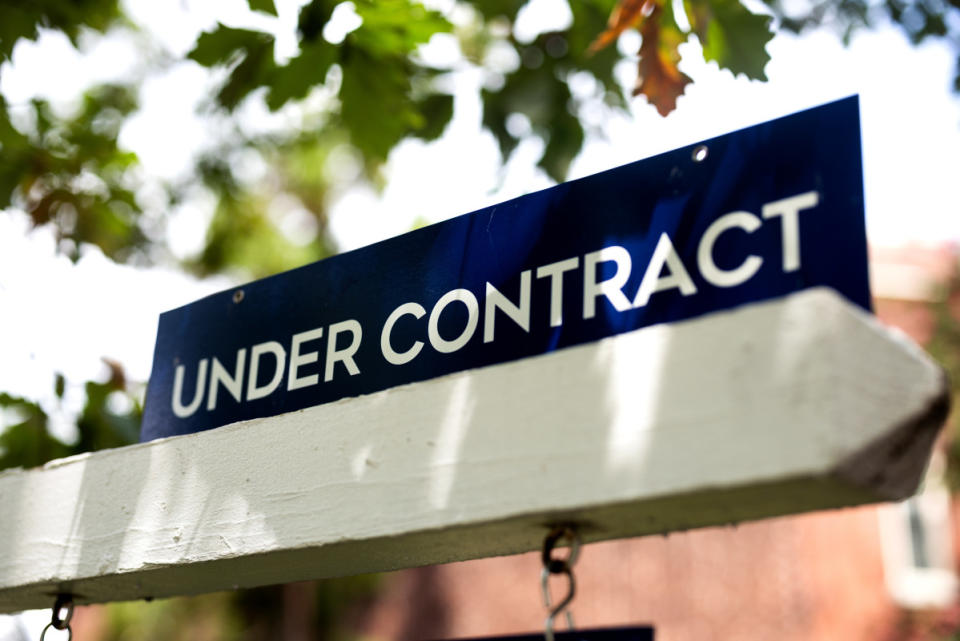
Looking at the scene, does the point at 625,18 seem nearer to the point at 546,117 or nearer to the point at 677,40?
the point at 677,40

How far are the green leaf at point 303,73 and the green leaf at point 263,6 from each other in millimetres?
93

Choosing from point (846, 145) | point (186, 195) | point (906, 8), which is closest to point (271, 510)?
point (846, 145)

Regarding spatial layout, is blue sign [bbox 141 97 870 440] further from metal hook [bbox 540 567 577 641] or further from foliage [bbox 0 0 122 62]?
foliage [bbox 0 0 122 62]

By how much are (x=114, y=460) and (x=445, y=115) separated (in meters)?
1.54

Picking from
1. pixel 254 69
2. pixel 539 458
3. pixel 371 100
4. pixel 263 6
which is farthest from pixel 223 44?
pixel 539 458

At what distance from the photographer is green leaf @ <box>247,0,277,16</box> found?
6.21 feet

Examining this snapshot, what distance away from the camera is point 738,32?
5.86 ft

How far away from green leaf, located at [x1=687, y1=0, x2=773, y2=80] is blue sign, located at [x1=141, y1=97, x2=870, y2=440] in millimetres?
707

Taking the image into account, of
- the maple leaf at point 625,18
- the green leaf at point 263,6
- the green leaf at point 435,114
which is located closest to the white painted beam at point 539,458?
the maple leaf at point 625,18

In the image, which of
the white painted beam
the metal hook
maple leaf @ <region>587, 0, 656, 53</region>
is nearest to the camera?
the white painted beam

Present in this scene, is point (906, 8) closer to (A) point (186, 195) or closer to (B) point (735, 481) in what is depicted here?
(B) point (735, 481)

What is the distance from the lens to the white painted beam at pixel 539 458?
2.74 feet

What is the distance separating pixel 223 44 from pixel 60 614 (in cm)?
117

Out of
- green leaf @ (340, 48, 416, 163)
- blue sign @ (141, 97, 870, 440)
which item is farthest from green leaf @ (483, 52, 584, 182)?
blue sign @ (141, 97, 870, 440)
